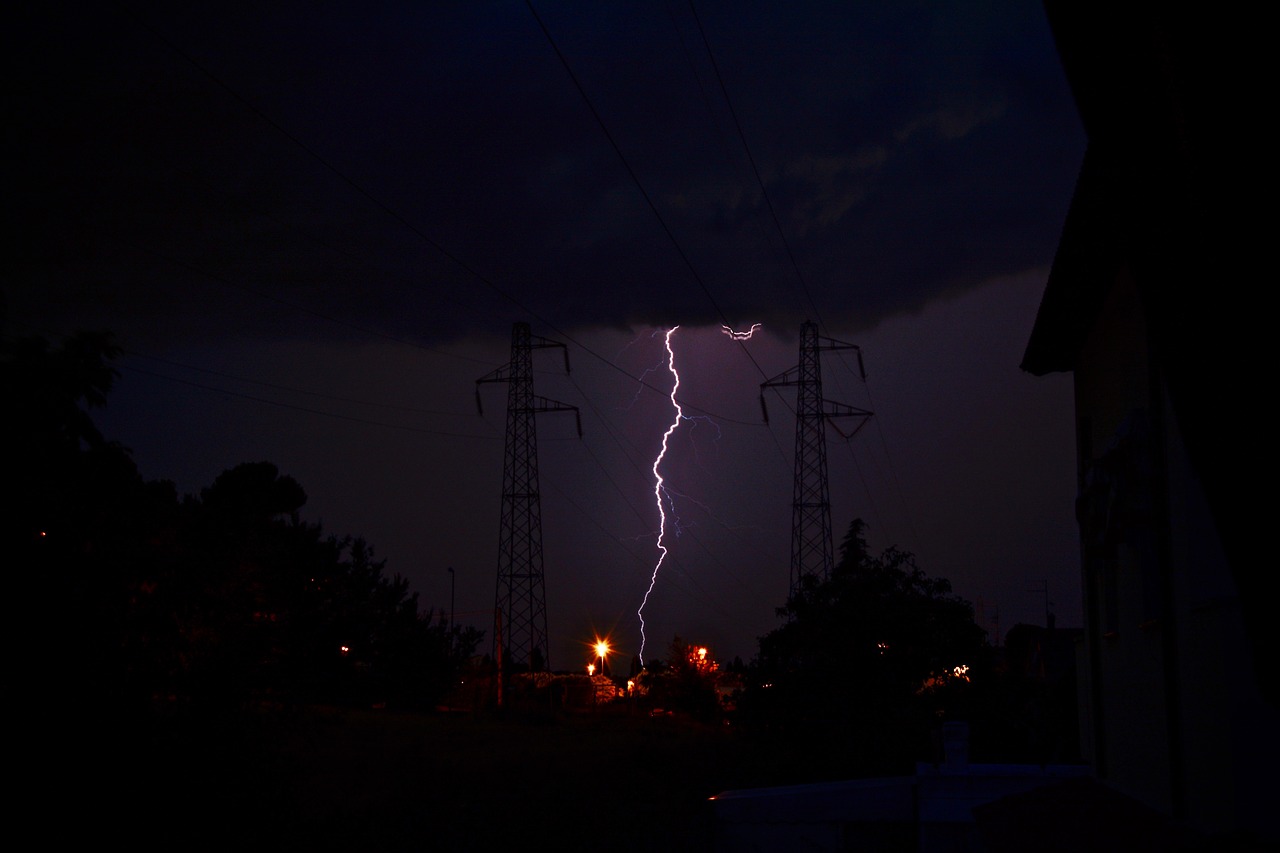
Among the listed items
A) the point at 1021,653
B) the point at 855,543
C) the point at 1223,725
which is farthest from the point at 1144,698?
the point at 1021,653

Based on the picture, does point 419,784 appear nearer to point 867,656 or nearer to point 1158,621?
point 867,656

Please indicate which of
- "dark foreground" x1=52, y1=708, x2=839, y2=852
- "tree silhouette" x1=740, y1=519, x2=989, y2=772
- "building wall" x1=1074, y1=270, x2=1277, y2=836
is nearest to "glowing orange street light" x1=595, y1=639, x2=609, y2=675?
"dark foreground" x1=52, y1=708, x2=839, y2=852

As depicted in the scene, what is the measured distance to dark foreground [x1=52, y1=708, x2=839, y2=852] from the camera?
934 centimetres

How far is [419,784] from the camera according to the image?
68.6 feet

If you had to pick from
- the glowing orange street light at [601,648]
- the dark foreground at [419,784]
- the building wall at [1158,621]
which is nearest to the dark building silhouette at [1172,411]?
the building wall at [1158,621]

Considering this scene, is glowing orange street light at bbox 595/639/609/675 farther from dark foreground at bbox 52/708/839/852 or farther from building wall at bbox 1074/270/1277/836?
building wall at bbox 1074/270/1277/836

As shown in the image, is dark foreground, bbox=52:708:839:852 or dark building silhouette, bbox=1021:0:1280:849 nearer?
dark building silhouette, bbox=1021:0:1280:849

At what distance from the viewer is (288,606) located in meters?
11.6

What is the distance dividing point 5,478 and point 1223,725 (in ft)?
27.5

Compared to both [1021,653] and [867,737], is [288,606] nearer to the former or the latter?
[867,737]

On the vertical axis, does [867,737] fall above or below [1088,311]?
below

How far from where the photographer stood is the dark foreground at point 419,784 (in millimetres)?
9344

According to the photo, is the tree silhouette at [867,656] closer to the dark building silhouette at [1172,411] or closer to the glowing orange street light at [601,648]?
the dark building silhouette at [1172,411]

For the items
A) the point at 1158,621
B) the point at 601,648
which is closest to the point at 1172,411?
the point at 1158,621
